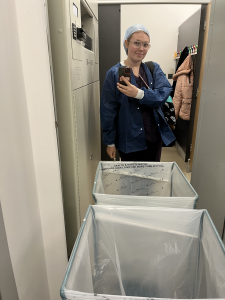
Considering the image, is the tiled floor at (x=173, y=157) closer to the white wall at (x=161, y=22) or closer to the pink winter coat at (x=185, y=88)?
the pink winter coat at (x=185, y=88)

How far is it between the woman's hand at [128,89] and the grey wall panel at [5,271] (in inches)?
35.3

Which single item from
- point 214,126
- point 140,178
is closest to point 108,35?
point 214,126

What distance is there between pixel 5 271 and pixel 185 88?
251 cm

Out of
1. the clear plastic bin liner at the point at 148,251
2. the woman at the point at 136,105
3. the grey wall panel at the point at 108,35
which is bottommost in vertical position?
the clear plastic bin liner at the point at 148,251

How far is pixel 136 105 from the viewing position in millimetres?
1361

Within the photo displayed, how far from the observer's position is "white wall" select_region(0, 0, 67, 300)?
0.64 m

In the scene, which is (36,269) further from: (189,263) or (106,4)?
(106,4)

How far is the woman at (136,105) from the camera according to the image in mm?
1304

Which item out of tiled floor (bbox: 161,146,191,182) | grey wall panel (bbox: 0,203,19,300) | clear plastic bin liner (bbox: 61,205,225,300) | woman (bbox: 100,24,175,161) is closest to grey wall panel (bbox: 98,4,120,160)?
woman (bbox: 100,24,175,161)

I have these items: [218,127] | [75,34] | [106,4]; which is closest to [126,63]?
[75,34]

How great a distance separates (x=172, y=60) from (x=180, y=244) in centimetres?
308

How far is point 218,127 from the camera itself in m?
1.23

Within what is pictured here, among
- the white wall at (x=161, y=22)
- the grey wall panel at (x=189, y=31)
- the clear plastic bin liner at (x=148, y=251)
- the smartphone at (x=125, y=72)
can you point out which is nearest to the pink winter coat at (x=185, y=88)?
the grey wall panel at (x=189, y=31)

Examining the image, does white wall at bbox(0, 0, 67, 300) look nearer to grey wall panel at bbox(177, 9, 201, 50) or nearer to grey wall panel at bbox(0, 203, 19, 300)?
grey wall panel at bbox(0, 203, 19, 300)
